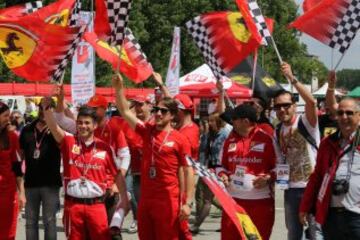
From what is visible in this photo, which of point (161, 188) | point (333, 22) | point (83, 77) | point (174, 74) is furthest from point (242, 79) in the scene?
point (161, 188)

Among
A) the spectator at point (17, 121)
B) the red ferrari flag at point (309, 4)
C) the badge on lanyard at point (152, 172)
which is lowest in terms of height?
the spectator at point (17, 121)

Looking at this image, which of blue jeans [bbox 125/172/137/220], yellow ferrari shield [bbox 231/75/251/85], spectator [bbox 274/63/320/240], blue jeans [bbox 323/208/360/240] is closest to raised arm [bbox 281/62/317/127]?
spectator [bbox 274/63/320/240]

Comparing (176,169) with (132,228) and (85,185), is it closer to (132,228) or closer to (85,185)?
(85,185)

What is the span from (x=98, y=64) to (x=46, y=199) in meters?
31.6

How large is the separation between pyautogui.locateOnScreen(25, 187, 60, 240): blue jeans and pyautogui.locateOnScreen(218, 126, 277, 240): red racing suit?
8.37ft

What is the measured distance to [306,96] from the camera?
702 centimetres

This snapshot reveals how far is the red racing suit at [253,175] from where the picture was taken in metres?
7.52

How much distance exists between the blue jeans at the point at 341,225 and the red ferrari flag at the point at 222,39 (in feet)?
11.8

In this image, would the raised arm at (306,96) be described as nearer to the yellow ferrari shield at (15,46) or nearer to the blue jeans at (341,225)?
the blue jeans at (341,225)

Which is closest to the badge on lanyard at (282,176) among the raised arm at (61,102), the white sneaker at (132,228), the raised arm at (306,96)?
the raised arm at (306,96)

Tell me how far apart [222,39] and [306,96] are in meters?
3.31

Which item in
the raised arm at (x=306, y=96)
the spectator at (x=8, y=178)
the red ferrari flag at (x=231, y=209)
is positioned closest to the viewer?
the red ferrari flag at (x=231, y=209)

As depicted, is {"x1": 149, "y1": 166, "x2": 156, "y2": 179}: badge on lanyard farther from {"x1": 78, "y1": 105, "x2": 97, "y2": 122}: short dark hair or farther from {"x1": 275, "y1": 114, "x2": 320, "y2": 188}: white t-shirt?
{"x1": 275, "y1": 114, "x2": 320, "y2": 188}: white t-shirt

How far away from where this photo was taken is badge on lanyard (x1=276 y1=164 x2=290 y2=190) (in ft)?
24.5
